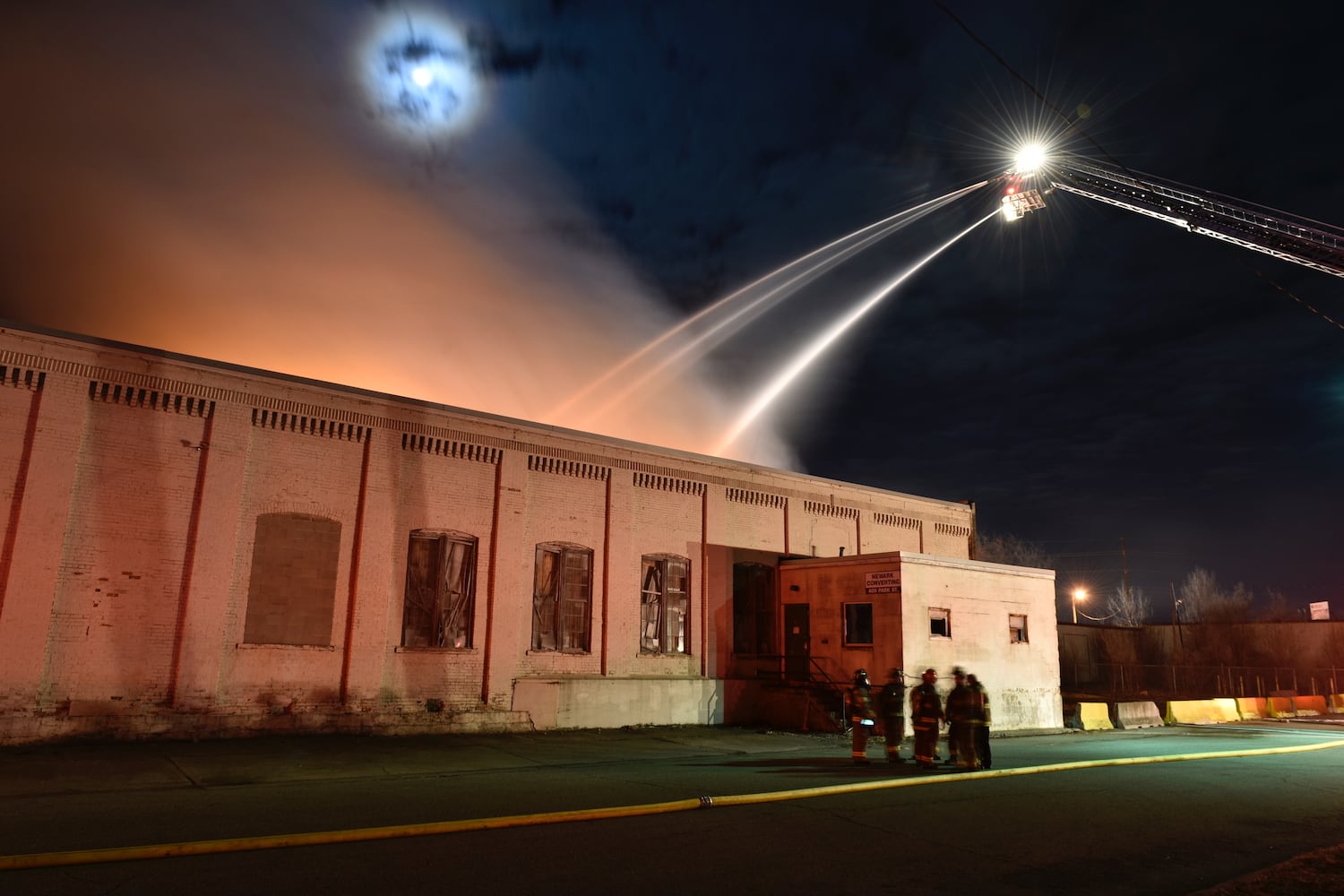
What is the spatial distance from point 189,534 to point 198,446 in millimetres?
1675

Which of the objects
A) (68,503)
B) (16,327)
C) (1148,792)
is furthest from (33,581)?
(1148,792)

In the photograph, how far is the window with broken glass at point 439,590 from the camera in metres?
18.1

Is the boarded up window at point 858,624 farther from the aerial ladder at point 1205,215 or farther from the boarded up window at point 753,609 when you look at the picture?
the aerial ladder at point 1205,215

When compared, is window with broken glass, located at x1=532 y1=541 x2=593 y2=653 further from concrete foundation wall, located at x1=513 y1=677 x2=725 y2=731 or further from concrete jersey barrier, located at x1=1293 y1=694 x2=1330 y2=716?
concrete jersey barrier, located at x1=1293 y1=694 x2=1330 y2=716

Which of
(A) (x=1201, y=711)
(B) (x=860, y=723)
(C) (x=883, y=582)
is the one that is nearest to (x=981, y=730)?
(B) (x=860, y=723)

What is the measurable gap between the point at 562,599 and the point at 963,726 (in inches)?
390

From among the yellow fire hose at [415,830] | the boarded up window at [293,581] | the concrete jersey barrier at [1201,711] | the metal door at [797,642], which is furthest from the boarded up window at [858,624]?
the boarded up window at [293,581]

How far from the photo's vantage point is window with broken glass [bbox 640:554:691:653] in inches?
852

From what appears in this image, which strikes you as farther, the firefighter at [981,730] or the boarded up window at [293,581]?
the boarded up window at [293,581]

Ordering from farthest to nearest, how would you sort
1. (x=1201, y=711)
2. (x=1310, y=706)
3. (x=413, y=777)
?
(x=1310, y=706) → (x=1201, y=711) → (x=413, y=777)

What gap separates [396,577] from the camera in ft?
58.3

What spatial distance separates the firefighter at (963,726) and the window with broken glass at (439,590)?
10.2 metres

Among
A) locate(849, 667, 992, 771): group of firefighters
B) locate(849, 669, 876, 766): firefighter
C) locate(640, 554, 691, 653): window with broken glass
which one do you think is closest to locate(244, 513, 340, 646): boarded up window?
locate(640, 554, 691, 653): window with broken glass

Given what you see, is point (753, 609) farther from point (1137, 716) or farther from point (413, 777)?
point (413, 777)
